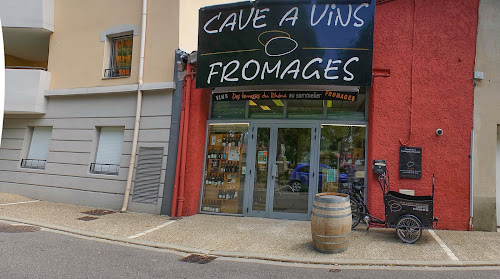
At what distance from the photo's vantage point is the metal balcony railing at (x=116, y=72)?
985cm

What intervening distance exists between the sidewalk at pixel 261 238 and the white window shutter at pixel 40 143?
255cm

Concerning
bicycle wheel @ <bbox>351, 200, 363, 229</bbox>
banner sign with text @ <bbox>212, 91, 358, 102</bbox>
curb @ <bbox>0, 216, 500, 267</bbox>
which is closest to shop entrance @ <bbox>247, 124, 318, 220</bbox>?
banner sign with text @ <bbox>212, 91, 358, 102</bbox>

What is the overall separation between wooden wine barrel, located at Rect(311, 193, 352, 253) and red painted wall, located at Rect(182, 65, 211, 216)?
3751mm

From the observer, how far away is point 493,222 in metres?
7.10

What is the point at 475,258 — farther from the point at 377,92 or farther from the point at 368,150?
the point at 377,92

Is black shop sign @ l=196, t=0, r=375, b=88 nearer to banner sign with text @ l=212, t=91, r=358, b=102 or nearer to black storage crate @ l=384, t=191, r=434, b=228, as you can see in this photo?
banner sign with text @ l=212, t=91, r=358, b=102

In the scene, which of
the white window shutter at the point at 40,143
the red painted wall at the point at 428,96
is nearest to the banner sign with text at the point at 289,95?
the red painted wall at the point at 428,96

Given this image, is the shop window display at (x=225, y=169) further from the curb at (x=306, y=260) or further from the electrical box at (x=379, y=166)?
the electrical box at (x=379, y=166)

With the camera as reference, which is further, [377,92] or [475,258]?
[377,92]

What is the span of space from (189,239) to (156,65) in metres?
5.00

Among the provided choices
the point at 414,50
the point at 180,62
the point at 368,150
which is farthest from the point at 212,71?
the point at 414,50

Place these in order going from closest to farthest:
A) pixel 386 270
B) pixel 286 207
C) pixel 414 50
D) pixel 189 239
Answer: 1. pixel 386 270
2. pixel 189 239
3. pixel 414 50
4. pixel 286 207

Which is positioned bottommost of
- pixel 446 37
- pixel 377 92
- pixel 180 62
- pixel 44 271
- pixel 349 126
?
pixel 44 271

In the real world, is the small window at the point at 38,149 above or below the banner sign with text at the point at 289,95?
below
